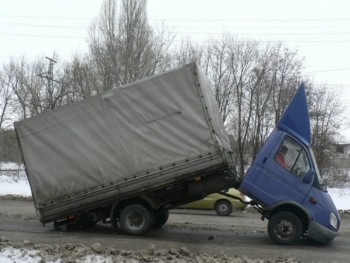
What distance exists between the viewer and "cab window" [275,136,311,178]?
1059cm

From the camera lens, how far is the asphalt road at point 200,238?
9695mm

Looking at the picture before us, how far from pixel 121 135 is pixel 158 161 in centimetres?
108

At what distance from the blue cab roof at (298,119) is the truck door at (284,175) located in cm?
20

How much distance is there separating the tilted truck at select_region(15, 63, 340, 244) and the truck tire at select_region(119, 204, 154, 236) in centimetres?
2

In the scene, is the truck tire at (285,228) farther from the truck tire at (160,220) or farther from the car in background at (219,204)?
the car in background at (219,204)

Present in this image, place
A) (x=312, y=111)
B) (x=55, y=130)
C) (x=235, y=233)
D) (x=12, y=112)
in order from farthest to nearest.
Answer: (x=12, y=112) → (x=312, y=111) → (x=235, y=233) → (x=55, y=130)

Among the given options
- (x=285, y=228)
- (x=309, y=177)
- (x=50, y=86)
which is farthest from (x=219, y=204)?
(x=50, y=86)

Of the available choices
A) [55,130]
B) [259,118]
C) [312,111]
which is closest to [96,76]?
[259,118]

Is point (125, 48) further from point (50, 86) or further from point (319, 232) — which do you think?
point (319, 232)

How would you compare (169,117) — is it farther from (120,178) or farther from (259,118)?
(259,118)

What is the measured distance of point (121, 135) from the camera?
1105cm

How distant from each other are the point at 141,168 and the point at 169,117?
1331 millimetres

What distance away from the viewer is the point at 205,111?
10.6 m

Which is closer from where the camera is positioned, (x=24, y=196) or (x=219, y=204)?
(x=219, y=204)
